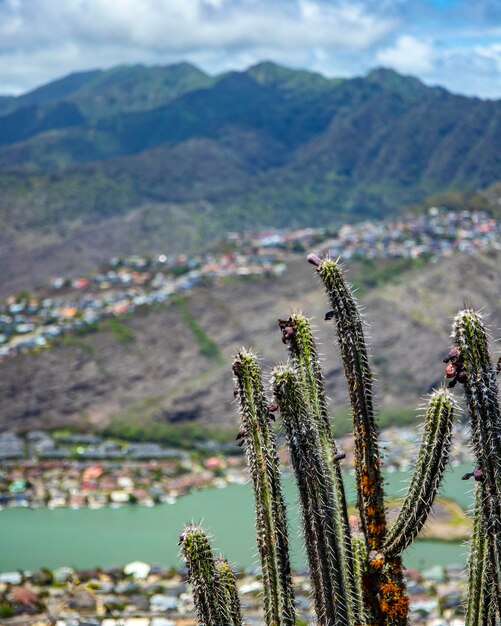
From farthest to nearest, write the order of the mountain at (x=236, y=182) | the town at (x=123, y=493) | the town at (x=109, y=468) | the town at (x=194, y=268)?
the mountain at (x=236, y=182) < the town at (x=194, y=268) < the town at (x=109, y=468) < the town at (x=123, y=493)

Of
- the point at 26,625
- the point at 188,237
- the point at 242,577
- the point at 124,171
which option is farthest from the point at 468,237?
the point at 124,171

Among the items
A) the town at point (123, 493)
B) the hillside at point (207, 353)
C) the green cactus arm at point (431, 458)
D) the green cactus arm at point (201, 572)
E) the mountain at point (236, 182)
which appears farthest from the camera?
the mountain at point (236, 182)

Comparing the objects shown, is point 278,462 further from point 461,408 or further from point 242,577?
point 242,577

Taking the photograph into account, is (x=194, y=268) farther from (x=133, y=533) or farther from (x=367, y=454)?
(x=367, y=454)

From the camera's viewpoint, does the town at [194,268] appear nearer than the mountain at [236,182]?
Yes

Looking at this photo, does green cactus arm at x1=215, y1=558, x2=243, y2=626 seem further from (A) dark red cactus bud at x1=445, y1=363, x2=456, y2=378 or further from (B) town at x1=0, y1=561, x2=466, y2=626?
(B) town at x1=0, y1=561, x2=466, y2=626

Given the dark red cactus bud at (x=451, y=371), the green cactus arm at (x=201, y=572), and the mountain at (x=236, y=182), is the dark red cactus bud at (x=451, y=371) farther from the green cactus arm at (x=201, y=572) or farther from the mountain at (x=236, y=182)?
the mountain at (x=236, y=182)

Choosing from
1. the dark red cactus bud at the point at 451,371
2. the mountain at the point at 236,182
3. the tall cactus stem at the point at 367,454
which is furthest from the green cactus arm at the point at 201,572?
the mountain at the point at 236,182

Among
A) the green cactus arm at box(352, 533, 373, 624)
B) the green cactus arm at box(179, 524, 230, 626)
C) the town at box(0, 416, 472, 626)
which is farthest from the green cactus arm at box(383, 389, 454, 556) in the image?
the town at box(0, 416, 472, 626)
